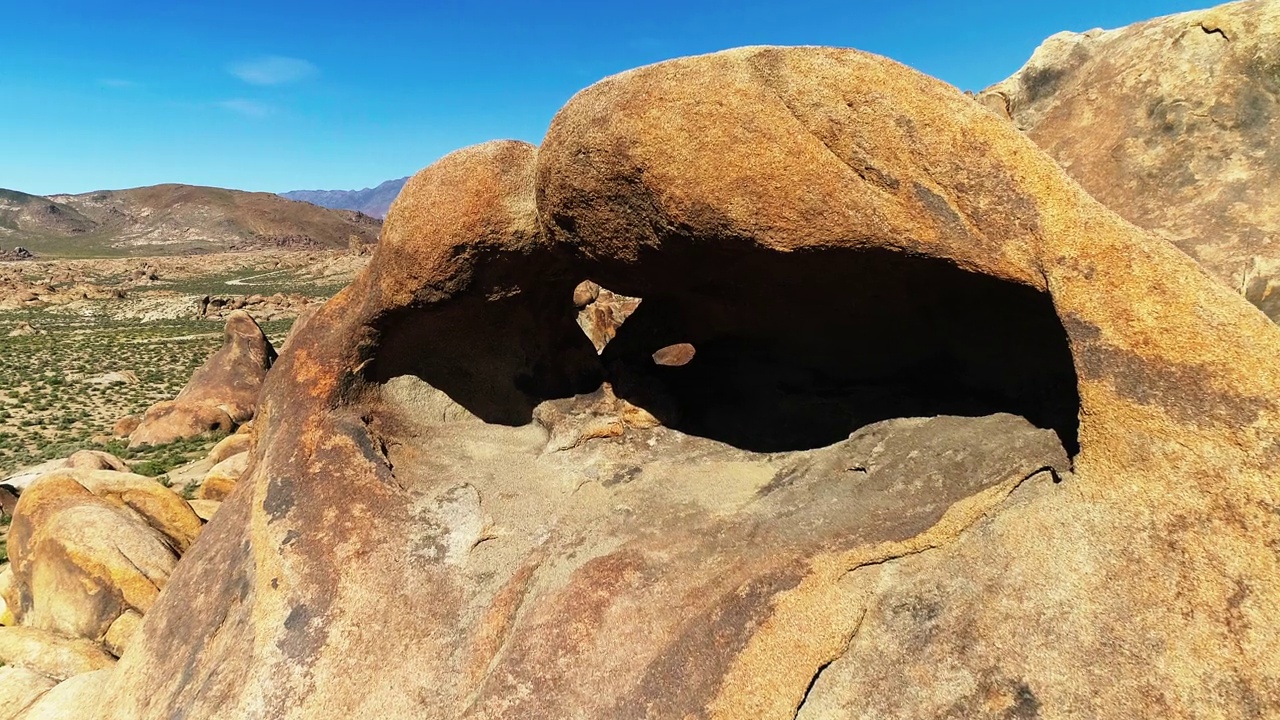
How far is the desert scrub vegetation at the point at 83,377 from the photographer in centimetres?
1314

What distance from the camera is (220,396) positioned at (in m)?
13.2

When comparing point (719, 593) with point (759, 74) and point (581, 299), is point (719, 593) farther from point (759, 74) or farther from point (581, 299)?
point (581, 299)

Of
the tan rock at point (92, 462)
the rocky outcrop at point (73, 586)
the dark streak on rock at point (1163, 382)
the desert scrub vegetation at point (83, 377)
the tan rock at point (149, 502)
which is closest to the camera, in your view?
the dark streak on rock at point (1163, 382)

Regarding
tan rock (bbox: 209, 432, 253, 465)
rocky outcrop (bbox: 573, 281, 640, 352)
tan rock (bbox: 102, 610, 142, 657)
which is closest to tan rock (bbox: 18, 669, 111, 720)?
tan rock (bbox: 102, 610, 142, 657)

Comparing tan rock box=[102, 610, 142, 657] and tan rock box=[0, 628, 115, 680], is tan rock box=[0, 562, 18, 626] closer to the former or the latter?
tan rock box=[0, 628, 115, 680]

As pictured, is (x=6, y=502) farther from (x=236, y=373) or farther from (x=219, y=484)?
(x=236, y=373)

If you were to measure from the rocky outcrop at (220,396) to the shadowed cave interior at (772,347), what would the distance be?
9517mm

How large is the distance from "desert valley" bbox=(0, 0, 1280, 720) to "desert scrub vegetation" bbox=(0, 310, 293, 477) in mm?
8011

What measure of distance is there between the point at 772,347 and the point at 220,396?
38.2 ft

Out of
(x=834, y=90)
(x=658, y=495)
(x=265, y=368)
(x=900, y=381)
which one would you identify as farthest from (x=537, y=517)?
(x=265, y=368)

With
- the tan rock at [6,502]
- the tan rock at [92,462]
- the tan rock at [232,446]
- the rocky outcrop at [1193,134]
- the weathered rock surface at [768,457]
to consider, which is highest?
the rocky outcrop at [1193,134]

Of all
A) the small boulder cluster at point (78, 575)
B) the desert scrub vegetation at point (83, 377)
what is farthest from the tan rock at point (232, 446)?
the desert scrub vegetation at point (83, 377)

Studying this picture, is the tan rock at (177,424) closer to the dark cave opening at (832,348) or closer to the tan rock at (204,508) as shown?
the tan rock at (204,508)

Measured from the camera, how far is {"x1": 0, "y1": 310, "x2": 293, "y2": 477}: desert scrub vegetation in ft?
43.1
